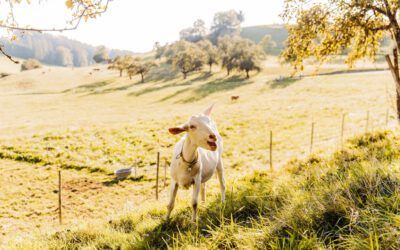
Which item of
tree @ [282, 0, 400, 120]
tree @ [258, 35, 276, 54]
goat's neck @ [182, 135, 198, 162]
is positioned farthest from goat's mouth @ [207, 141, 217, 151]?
tree @ [258, 35, 276, 54]

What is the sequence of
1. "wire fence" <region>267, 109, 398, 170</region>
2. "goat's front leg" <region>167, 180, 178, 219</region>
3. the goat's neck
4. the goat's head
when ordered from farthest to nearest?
"wire fence" <region>267, 109, 398, 170</region>, "goat's front leg" <region>167, 180, 178, 219</region>, the goat's neck, the goat's head

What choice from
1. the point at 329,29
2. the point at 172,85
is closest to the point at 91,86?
the point at 172,85

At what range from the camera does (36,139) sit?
85.4 ft

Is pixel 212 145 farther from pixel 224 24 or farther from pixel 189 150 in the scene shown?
pixel 224 24

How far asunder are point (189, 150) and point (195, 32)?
188944 mm

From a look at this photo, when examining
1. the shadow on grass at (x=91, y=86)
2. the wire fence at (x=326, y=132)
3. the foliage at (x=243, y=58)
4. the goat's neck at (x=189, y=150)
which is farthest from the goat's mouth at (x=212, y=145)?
the shadow on grass at (x=91, y=86)

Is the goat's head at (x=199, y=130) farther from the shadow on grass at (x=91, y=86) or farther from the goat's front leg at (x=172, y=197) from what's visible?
the shadow on grass at (x=91, y=86)

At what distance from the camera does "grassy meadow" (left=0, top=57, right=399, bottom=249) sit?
4926mm

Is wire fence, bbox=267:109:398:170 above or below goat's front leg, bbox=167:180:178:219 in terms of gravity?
below

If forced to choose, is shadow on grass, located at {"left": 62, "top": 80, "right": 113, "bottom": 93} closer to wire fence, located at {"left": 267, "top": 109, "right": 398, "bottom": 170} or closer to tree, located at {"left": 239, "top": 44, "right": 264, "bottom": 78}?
tree, located at {"left": 239, "top": 44, "right": 264, "bottom": 78}

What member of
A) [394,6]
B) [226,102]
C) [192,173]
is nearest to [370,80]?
[226,102]

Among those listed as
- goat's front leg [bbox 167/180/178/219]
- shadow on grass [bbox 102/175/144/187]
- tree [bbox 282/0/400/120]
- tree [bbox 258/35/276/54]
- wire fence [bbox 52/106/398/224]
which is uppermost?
tree [bbox 258/35/276/54]

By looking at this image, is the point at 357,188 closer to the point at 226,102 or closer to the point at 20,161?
the point at 20,161

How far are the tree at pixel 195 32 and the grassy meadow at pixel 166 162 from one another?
126362mm
